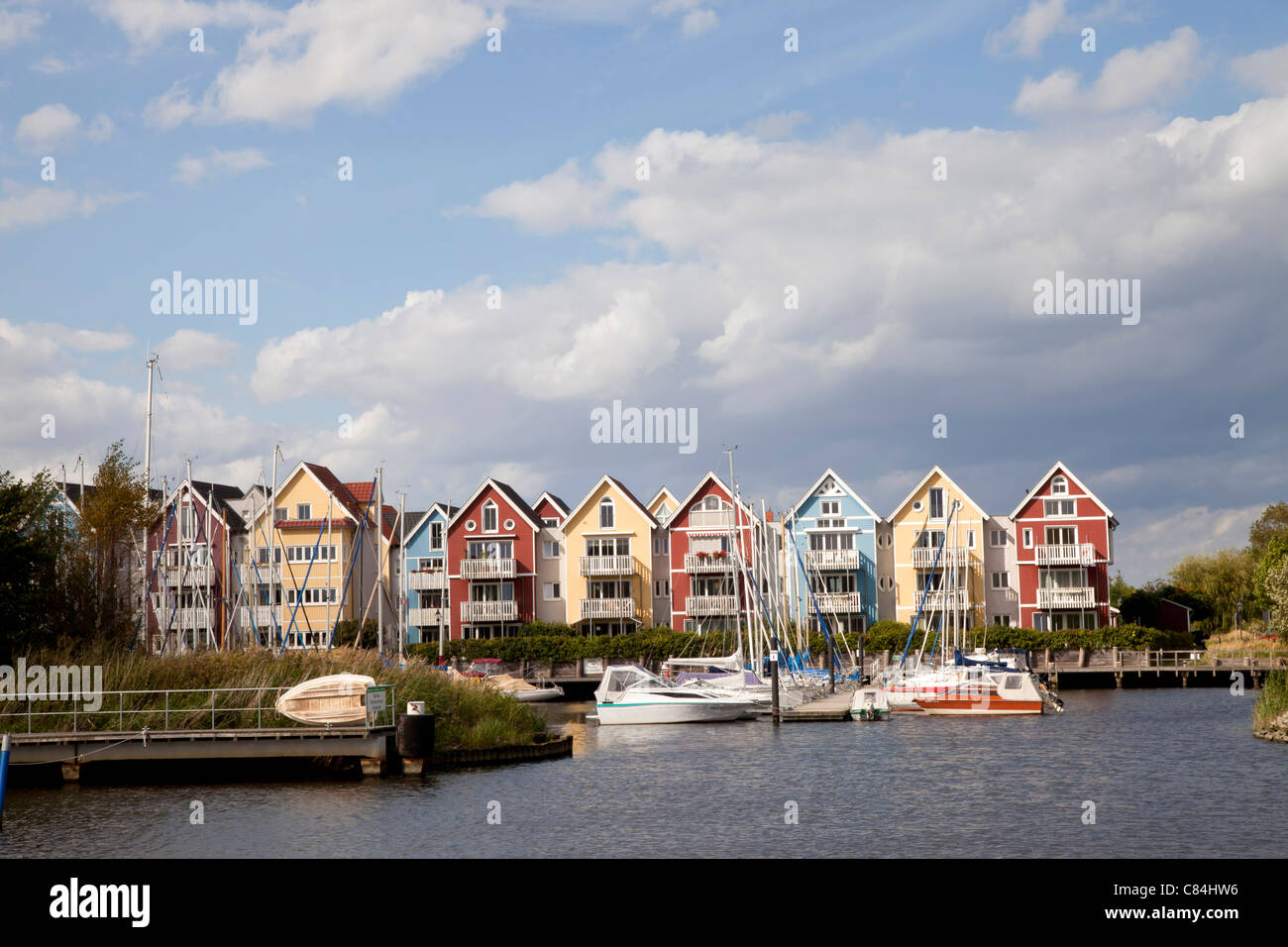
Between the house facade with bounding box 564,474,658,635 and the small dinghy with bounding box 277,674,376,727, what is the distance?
55.0m

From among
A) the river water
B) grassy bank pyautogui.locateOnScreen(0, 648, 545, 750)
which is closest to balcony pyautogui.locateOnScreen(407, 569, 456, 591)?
the river water

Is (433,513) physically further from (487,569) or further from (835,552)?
(835,552)

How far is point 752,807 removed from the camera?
31422 mm

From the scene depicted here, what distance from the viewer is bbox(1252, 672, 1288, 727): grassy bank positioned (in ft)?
150

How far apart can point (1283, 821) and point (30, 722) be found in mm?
32152

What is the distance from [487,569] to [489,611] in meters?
3.07

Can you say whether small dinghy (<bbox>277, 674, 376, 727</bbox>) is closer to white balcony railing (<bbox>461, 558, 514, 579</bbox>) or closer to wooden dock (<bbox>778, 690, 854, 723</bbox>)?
wooden dock (<bbox>778, 690, 854, 723</bbox>)

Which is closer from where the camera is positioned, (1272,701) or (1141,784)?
(1141,784)

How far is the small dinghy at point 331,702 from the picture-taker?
119 feet

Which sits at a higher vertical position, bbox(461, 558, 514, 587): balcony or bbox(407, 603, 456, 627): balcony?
bbox(461, 558, 514, 587): balcony
